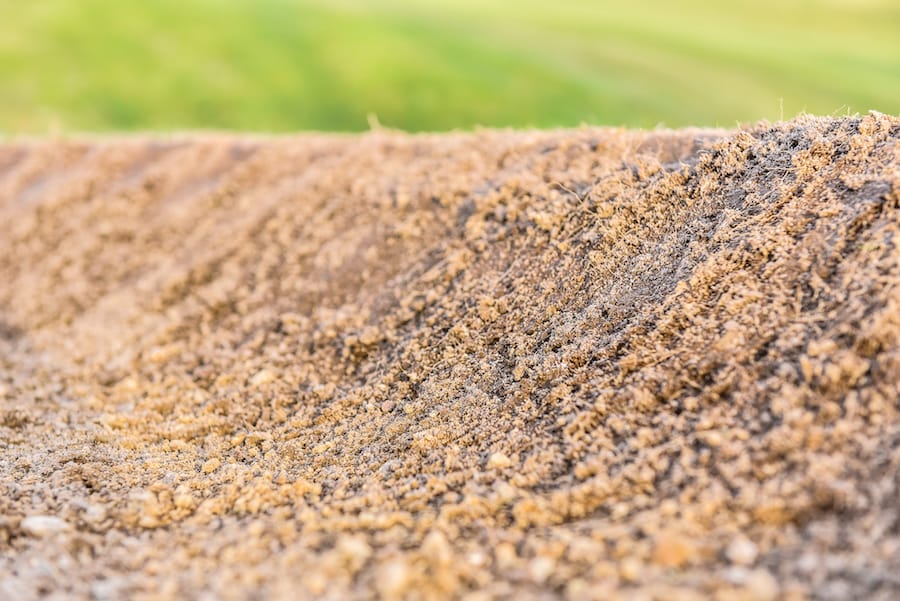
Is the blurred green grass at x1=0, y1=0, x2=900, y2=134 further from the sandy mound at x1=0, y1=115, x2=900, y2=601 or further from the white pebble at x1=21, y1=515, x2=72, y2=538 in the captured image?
the white pebble at x1=21, y1=515, x2=72, y2=538

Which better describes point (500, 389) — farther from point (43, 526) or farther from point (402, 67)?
point (402, 67)

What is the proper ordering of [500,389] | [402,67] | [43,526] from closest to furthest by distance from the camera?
[43,526] < [500,389] < [402,67]

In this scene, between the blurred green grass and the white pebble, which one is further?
the blurred green grass

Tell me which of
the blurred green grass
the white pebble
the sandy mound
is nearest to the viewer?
the sandy mound

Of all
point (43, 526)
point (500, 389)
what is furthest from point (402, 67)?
point (43, 526)

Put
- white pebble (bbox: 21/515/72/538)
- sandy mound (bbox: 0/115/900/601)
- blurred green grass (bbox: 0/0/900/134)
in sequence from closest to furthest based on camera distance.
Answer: sandy mound (bbox: 0/115/900/601) < white pebble (bbox: 21/515/72/538) < blurred green grass (bbox: 0/0/900/134)

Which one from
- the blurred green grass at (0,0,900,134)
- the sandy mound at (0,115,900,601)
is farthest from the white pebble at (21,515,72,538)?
the blurred green grass at (0,0,900,134)

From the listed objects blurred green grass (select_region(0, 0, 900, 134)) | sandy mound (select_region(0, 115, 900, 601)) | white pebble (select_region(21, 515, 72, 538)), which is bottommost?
white pebble (select_region(21, 515, 72, 538))
